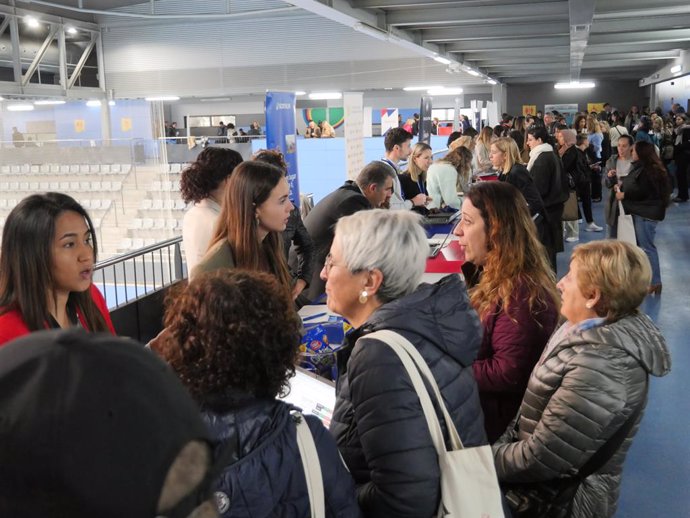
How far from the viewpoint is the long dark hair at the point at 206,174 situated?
138 inches

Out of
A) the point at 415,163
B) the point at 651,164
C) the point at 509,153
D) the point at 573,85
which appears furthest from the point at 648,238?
the point at 573,85

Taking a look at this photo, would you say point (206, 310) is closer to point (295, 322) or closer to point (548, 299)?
point (295, 322)

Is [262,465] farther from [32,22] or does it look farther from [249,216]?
[32,22]

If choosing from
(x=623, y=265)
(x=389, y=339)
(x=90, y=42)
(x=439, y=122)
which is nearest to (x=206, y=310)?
(x=389, y=339)

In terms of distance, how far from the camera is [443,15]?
6656mm

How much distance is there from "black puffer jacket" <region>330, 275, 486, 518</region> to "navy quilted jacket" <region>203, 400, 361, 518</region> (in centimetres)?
30

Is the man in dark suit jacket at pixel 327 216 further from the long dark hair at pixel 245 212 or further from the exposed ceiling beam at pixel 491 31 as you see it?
the exposed ceiling beam at pixel 491 31

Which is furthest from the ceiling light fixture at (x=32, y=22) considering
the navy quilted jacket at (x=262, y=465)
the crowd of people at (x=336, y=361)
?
the navy quilted jacket at (x=262, y=465)

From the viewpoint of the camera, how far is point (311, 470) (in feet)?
4.10

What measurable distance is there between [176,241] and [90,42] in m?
21.3

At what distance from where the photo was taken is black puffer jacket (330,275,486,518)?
1.54m

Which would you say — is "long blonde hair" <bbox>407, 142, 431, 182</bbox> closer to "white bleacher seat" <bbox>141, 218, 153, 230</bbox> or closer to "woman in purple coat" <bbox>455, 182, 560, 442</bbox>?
"woman in purple coat" <bbox>455, 182, 560, 442</bbox>

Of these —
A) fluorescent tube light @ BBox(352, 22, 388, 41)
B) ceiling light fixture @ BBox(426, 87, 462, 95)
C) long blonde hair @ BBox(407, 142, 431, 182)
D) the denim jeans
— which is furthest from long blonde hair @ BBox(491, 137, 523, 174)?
ceiling light fixture @ BBox(426, 87, 462, 95)

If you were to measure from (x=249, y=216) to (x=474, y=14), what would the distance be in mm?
4438
